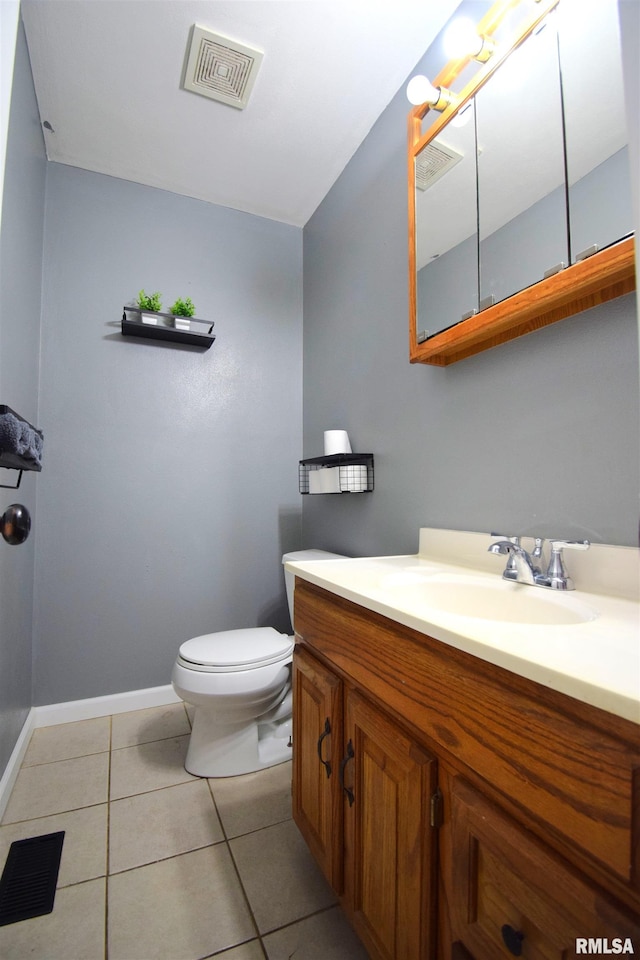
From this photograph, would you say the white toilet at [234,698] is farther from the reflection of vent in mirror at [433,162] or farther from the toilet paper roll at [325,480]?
the reflection of vent in mirror at [433,162]

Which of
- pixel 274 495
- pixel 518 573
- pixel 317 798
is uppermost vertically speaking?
pixel 274 495

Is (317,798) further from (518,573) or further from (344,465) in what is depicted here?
(344,465)

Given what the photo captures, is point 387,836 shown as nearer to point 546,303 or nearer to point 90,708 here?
point 546,303

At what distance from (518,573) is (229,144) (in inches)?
86.7

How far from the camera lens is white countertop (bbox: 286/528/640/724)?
461 millimetres

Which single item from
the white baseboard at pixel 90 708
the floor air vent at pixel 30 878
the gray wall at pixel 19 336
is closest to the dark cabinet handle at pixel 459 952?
the floor air vent at pixel 30 878

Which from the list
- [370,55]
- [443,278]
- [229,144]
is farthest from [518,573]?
[229,144]

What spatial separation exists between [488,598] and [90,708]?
194cm

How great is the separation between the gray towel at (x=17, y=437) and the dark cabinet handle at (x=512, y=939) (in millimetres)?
1085

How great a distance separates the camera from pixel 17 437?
878 mm

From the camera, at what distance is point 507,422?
3.91 ft

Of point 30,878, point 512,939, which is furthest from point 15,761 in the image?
point 512,939

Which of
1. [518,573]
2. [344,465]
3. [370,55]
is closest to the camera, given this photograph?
[518,573]

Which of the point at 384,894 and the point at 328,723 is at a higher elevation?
the point at 328,723
